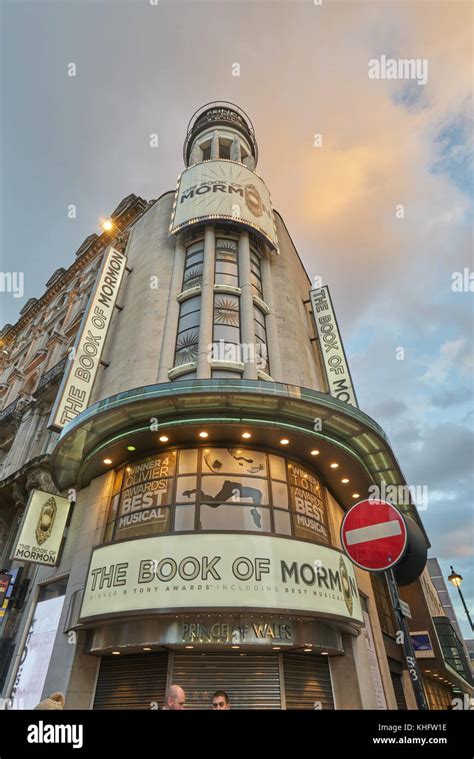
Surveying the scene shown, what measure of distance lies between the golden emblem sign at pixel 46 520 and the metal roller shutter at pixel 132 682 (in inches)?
181

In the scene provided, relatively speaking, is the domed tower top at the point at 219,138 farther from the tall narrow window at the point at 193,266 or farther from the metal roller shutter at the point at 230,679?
the metal roller shutter at the point at 230,679

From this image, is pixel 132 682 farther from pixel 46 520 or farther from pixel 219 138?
pixel 219 138

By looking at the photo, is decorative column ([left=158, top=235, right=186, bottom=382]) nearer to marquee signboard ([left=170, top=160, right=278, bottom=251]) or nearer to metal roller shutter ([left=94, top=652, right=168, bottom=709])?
marquee signboard ([left=170, top=160, right=278, bottom=251])

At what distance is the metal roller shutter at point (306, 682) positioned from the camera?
1014 cm

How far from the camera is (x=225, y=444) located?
12.4 meters

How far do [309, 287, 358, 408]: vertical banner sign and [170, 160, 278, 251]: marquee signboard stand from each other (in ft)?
12.9

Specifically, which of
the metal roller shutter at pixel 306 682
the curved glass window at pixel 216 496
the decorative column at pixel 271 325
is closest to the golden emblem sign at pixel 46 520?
the curved glass window at pixel 216 496

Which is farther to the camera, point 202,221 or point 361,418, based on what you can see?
point 202,221

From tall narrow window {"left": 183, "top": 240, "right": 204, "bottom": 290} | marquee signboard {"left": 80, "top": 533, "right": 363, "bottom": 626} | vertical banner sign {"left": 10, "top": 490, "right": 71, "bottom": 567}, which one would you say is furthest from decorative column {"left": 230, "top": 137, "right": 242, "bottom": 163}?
marquee signboard {"left": 80, "top": 533, "right": 363, "bottom": 626}

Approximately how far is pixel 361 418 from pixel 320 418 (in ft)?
Answer: 3.99

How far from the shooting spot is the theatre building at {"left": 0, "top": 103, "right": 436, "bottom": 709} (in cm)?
949

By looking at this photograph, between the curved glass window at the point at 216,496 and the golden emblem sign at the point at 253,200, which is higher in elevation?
the golden emblem sign at the point at 253,200

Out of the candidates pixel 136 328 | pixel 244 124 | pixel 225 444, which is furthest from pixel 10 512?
pixel 244 124
